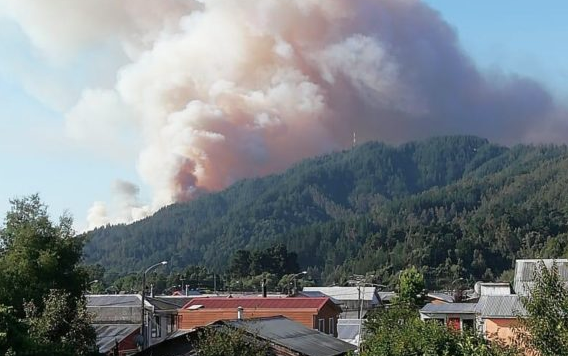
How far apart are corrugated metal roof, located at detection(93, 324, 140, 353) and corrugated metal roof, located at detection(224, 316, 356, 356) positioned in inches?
419

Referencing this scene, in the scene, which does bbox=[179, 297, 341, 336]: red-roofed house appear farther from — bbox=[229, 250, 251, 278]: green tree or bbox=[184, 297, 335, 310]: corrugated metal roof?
bbox=[229, 250, 251, 278]: green tree

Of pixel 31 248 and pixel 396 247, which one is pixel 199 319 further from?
pixel 396 247

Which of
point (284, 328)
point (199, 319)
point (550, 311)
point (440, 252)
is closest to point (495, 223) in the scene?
point (440, 252)

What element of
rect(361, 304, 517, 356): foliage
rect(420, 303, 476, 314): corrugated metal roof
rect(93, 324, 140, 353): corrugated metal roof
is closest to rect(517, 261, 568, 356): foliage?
rect(361, 304, 517, 356): foliage

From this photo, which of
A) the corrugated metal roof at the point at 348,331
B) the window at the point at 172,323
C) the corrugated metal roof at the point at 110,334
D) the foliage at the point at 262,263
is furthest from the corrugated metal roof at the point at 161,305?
the foliage at the point at 262,263

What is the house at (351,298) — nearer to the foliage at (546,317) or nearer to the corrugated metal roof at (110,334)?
the corrugated metal roof at (110,334)

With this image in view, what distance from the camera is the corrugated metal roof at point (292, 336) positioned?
34.4 metres

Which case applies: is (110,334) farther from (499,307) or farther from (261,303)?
(499,307)

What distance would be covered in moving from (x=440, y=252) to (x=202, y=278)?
45.3m

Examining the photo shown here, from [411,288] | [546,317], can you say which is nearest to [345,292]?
[411,288]

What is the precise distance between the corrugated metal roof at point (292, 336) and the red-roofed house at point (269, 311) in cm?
1585

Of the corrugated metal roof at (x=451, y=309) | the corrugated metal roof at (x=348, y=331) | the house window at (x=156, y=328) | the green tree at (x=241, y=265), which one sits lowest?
the corrugated metal roof at (x=348, y=331)

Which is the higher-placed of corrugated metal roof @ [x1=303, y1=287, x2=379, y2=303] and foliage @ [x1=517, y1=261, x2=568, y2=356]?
foliage @ [x1=517, y1=261, x2=568, y2=356]

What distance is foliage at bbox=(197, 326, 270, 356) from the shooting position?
29641 millimetres
